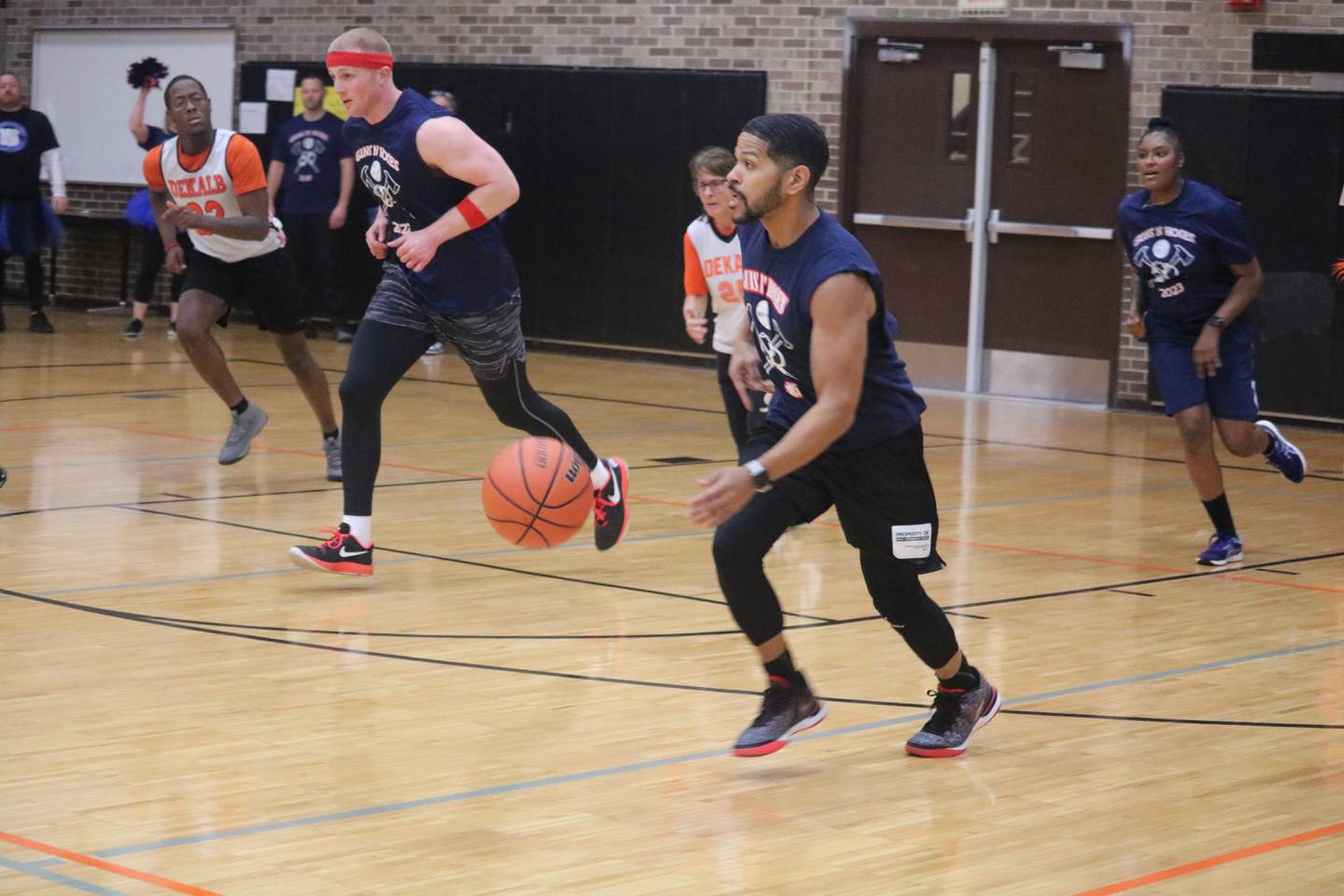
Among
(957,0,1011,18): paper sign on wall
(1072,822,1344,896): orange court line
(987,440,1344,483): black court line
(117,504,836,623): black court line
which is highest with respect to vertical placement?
(957,0,1011,18): paper sign on wall

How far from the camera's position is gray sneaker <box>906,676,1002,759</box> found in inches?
185

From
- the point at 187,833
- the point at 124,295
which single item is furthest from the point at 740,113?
the point at 187,833

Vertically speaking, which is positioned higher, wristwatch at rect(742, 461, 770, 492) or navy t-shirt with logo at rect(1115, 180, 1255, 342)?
navy t-shirt with logo at rect(1115, 180, 1255, 342)

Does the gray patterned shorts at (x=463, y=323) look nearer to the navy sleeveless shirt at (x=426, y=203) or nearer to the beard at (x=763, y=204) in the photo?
the navy sleeveless shirt at (x=426, y=203)

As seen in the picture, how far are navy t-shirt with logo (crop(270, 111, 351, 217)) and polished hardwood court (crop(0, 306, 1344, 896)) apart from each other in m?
6.43

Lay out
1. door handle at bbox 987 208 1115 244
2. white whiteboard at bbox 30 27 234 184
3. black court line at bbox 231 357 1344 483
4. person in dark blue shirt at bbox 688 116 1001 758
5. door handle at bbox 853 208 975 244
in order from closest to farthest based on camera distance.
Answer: person in dark blue shirt at bbox 688 116 1001 758, black court line at bbox 231 357 1344 483, door handle at bbox 987 208 1115 244, door handle at bbox 853 208 975 244, white whiteboard at bbox 30 27 234 184

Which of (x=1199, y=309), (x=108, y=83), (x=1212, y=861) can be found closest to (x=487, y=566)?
(x=1199, y=309)

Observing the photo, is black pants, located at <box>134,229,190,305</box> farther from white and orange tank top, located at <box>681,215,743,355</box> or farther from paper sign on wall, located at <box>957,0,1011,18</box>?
white and orange tank top, located at <box>681,215,743,355</box>

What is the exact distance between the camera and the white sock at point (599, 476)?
701cm

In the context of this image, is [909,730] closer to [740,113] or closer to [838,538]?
[838,538]

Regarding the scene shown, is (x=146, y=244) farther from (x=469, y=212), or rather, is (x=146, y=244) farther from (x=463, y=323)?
(x=469, y=212)

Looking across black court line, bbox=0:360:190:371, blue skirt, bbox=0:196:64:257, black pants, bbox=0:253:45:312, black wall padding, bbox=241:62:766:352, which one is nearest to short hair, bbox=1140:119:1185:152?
black wall padding, bbox=241:62:766:352

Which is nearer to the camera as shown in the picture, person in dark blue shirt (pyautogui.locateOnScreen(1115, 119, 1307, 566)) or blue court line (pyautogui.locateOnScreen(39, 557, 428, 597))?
blue court line (pyautogui.locateOnScreen(39, 557, 428, 597))

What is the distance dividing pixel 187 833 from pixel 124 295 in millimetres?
14898
